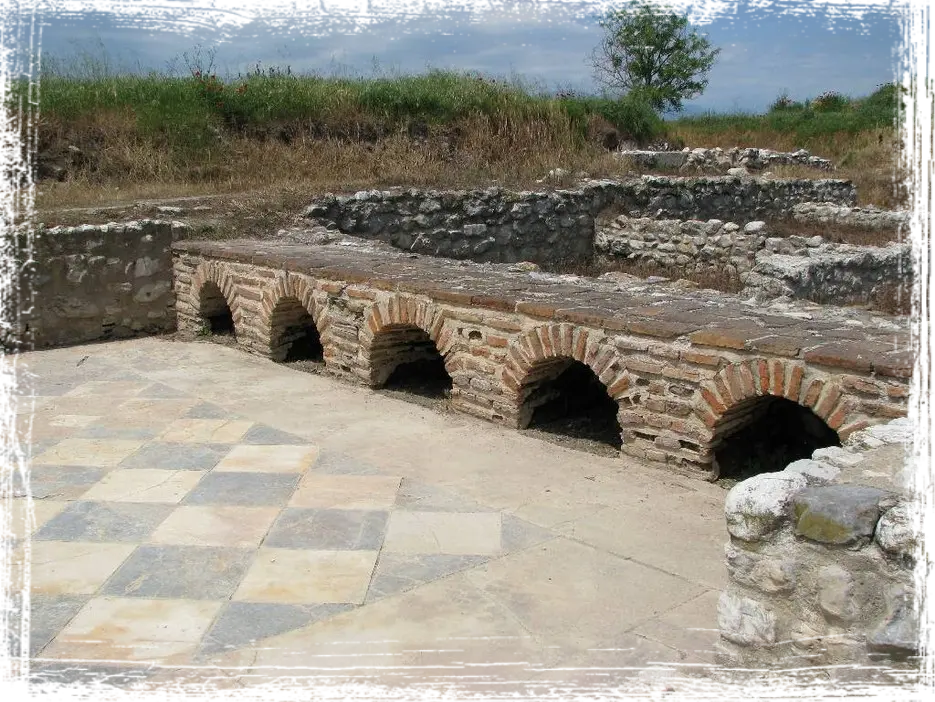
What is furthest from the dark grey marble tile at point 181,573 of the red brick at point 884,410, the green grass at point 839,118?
the green grass at point 839,118

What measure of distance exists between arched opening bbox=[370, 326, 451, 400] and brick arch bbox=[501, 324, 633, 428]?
0.85 metres

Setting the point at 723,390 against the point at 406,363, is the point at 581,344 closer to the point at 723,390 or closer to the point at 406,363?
the point at 723,390

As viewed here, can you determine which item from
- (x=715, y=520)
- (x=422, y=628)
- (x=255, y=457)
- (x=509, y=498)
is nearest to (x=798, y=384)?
(x=715, y=520)

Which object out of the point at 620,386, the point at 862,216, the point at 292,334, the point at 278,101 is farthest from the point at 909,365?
the point at 862,216

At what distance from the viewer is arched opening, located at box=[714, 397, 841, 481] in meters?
4.79

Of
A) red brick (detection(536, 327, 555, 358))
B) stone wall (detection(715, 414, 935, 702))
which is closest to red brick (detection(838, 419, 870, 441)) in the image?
stone wall (detection(715, 414, 935, 702))

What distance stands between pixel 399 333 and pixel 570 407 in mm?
1512

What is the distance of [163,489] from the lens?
4.63 meters

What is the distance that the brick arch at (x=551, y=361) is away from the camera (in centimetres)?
499

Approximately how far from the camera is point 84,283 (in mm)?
8422

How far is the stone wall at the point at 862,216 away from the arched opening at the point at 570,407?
1032 centimetres

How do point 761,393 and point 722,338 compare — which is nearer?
point 761,393

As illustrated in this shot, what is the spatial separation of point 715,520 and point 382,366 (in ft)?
10.4

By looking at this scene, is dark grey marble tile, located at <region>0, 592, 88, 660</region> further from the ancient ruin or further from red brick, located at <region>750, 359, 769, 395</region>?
red brick, located at <region>750, 359, 769, 395</region>
